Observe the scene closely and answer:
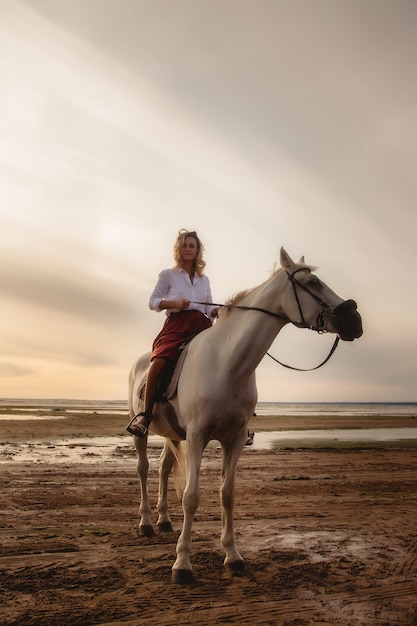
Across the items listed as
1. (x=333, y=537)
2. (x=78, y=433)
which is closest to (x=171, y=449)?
(x=333, y=537)

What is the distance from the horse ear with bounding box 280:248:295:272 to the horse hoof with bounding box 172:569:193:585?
300 centimetres

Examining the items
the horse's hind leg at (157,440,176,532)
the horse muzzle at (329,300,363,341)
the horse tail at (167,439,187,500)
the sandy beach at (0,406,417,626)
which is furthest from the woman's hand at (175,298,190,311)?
the sandy beach at (0,406,417,626)

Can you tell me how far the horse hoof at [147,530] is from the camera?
618 centimetres

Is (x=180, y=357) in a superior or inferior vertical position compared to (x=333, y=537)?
superior

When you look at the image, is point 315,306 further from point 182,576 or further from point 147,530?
point 147,530

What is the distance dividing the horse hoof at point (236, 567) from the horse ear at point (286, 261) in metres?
2.90

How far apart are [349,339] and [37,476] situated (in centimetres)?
810

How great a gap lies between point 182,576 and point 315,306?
2728mm

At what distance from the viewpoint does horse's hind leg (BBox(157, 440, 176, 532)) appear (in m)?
6.62

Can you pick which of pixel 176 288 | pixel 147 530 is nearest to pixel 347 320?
pixel 176 288

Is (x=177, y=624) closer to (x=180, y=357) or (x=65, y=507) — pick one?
(x=180, y=357)

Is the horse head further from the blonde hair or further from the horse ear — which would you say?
the blonde hair

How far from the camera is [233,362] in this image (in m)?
5.02

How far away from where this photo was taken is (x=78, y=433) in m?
23.9
